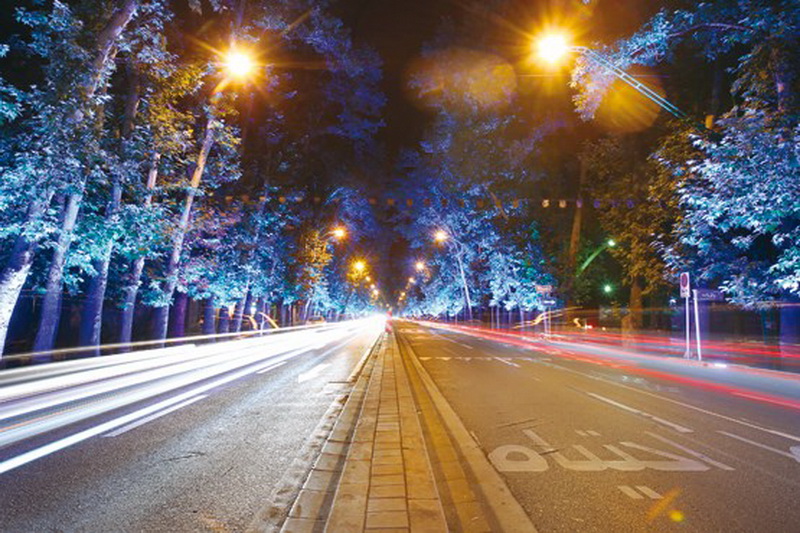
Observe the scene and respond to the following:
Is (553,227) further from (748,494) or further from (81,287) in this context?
(748,494)

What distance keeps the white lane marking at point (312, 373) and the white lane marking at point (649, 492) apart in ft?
31.4

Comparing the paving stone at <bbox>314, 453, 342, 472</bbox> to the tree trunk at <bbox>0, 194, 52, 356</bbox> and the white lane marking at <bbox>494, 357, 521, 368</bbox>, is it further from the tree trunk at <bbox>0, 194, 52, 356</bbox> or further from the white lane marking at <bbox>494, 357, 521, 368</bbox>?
the white lane marking at <bbox>494, 357, 521, 368</bbox>

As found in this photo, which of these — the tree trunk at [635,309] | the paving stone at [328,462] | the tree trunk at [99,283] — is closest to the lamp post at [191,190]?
the tree trunk at [99,283]

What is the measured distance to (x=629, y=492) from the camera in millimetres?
4672

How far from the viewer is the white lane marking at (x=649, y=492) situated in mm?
4555

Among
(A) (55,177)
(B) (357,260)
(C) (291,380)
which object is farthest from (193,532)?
(B) (357,260)

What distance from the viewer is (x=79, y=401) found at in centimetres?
905

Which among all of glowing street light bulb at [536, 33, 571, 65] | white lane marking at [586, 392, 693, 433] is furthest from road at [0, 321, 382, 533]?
glowing street light bulb at [536, 33, 571, 65]

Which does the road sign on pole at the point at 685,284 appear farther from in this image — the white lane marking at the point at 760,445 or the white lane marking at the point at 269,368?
the white lane marking at the point at 269,368

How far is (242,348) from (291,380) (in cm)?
939

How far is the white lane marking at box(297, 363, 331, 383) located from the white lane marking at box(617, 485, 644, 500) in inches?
373

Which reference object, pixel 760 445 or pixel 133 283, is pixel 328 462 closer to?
pixel 760 445

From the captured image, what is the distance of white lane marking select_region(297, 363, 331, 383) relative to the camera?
1329cm

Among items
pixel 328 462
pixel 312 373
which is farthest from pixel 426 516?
pixel 312 373
